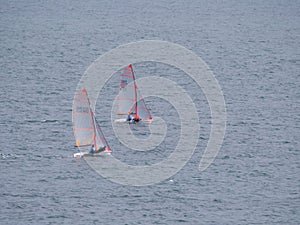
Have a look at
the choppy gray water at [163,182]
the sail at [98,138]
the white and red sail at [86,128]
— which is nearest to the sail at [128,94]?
the choppy gray water at [163,182]

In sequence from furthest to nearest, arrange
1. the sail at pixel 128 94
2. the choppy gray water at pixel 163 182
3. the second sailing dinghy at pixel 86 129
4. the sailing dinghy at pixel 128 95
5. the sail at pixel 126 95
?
1. the sail at pixel 126 95
2. the sail at pixel 128 94
3. the sailing dinghy at pixel 128 95
4. the second sailing dinghy at pixel 86 129
5. the choppy gray water at pixel 163 182

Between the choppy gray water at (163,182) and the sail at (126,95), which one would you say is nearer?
the choppy gray water at (163,182)

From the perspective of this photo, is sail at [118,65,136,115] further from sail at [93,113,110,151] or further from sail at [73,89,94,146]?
sail at [73,89,94,146]

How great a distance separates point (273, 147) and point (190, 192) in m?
25.3

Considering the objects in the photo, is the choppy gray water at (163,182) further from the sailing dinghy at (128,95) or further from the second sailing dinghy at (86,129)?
the sailing dinghy at (128,95)

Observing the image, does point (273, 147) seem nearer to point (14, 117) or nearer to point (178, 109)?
point (178, 109)

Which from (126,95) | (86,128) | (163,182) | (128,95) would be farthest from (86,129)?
(128,95)

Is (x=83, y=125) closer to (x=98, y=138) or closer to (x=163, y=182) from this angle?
(x=98, y=138)

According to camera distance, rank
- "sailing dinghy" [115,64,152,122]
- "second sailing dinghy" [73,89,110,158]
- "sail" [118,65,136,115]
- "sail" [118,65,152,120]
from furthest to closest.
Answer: "sail" [118,65,136,115] < "sail" [118,65,152,120] < "sailing dinghy" [115,64,152,122] < "second sailing dinghy" [73,89,110,158]

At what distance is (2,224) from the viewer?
305 feet

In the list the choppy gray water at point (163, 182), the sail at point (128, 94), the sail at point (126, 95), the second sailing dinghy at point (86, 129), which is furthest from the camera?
the sail at point (126, 95)

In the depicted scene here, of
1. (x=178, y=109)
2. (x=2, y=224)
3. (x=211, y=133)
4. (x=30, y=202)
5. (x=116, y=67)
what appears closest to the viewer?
(x=2, y=224)

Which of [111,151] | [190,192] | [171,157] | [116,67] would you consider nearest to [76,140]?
[111,151]

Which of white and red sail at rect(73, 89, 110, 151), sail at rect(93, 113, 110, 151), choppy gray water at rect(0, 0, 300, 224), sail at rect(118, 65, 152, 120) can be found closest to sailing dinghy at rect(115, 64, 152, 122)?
sail at rect(118, 65, 152, 120)
